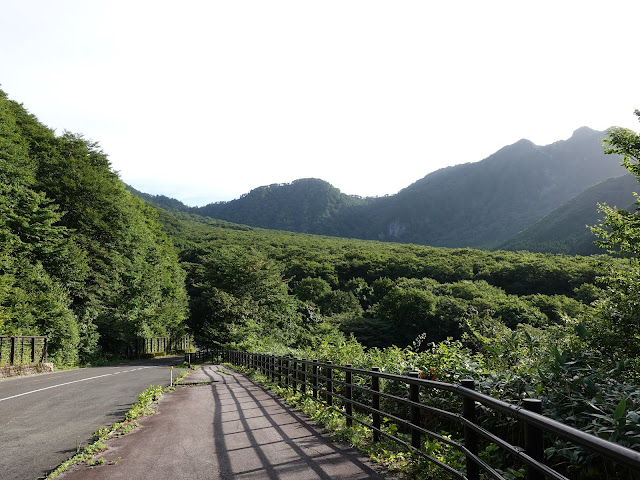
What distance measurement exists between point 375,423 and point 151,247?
55.5 meters

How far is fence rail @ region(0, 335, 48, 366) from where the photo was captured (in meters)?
19.4

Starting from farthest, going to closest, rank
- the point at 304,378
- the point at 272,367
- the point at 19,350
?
the point at 19,350, the point at 272,367, the point at 304,378

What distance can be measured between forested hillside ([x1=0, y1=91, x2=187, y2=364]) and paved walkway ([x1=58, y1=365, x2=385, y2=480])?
811 inches

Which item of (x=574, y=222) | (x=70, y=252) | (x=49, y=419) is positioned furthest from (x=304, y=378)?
(x=574, y=222)

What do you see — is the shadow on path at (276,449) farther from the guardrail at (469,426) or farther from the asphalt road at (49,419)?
the asphalt road at (49,419)

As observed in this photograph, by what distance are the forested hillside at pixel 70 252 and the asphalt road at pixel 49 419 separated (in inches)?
533

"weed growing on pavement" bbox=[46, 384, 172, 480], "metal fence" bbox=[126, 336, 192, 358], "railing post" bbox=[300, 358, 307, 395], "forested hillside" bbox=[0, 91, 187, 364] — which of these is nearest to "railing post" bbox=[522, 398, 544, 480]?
"weed growing on pavement" bbox=[46, 384, 172, 480]

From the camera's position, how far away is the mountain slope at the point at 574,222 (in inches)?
4692

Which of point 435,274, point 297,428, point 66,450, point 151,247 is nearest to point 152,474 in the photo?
point 66,450

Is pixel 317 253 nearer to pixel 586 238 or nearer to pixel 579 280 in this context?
pixel 579 280

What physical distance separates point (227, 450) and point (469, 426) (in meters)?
3.81

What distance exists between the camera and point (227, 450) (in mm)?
6031

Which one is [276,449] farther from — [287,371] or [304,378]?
[287,371]

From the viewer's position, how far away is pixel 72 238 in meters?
37.6
